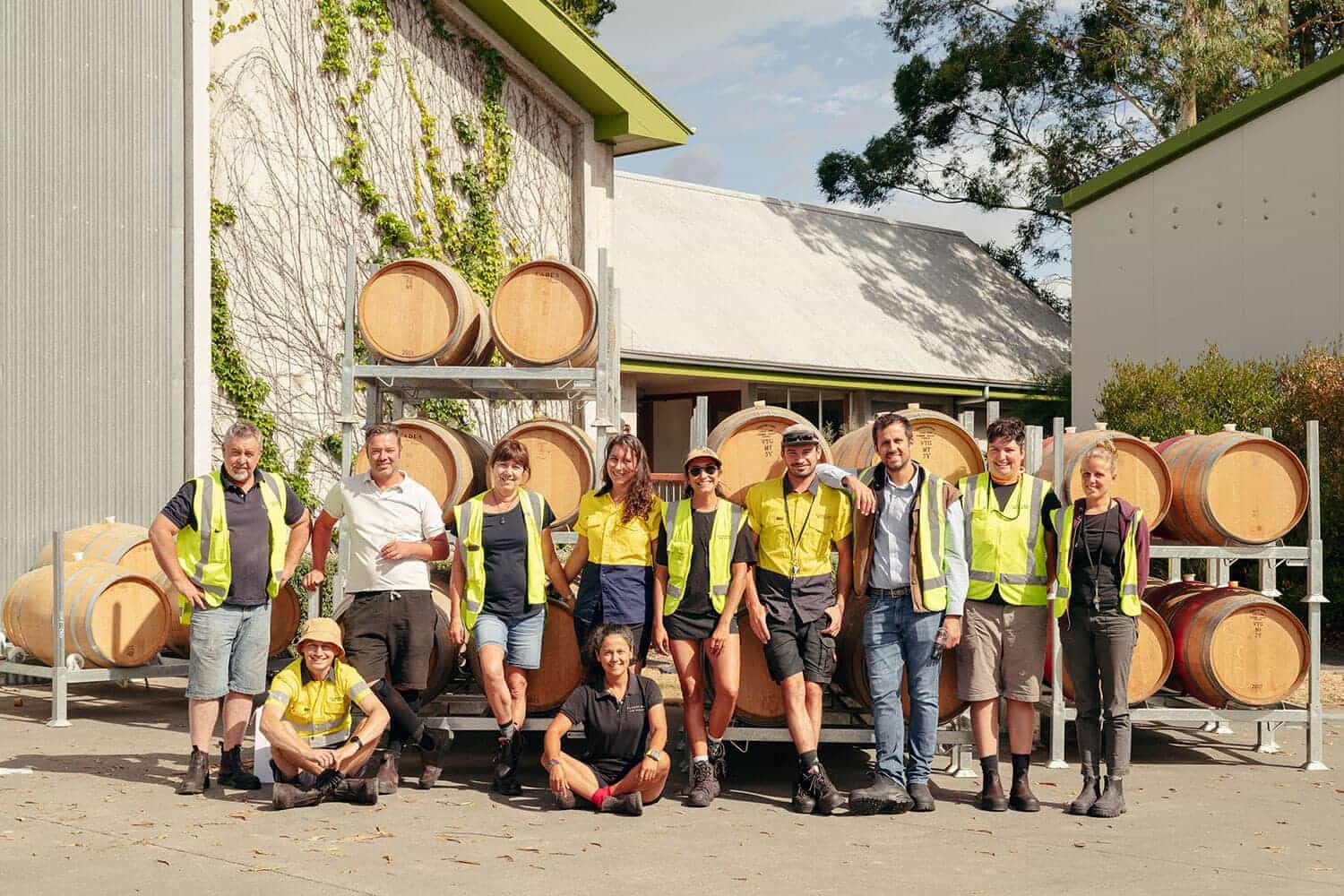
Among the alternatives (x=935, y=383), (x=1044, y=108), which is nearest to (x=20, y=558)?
(x=935, y=383)

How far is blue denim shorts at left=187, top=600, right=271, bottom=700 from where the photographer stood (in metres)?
7.52

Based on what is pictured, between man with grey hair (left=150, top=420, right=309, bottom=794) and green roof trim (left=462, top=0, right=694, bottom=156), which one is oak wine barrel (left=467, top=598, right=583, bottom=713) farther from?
green roof trim (left=462, top=0, right=694, bottom=156)

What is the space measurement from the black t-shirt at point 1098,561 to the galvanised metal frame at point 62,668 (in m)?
6.10

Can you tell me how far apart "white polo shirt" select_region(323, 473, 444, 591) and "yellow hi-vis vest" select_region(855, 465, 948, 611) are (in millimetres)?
2576

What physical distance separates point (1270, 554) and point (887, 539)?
2748 mm

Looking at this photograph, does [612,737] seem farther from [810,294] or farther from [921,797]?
[810,294]

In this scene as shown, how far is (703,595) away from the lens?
289 inches

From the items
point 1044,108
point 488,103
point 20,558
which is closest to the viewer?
point 20,558

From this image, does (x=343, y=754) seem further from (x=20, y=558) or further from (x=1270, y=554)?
(x=20, y=558)

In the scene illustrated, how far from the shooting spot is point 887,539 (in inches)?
289

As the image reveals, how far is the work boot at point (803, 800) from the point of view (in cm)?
713

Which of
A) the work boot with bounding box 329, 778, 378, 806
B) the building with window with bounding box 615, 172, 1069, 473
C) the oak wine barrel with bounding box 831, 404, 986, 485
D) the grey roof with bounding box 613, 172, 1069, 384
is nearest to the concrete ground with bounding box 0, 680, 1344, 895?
the work boot with bounding box 329, 778, 378, 806

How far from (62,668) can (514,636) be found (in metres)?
3.94

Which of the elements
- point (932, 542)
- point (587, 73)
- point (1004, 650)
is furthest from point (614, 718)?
point (587, 73)
